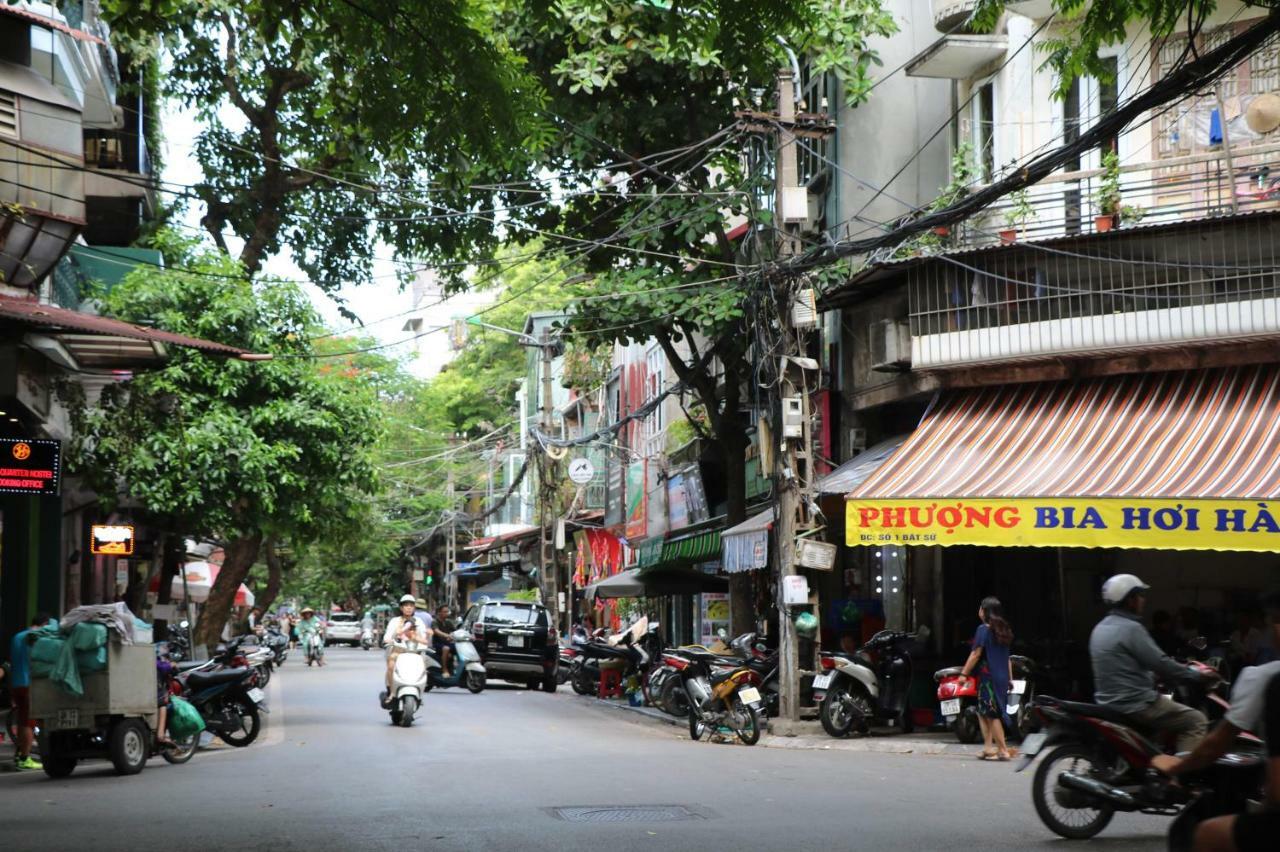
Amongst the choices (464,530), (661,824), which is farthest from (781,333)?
(464,530)

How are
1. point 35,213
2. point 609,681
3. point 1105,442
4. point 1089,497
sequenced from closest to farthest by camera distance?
point 1089,497, point 35,213, point 1105,442, point 609,681

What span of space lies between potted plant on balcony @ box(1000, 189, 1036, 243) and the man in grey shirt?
31.9 feet

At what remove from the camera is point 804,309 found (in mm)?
19484

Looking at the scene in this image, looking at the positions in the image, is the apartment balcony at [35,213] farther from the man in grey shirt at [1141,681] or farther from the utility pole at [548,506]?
the utility pole at [548,506]

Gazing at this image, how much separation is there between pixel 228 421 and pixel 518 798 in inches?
413

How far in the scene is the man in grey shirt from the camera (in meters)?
9.62

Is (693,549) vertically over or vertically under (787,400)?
under

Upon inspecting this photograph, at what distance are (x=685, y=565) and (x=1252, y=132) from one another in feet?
51.0

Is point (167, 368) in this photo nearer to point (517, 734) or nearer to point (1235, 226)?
point (517, 734)

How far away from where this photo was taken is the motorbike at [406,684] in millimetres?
20609

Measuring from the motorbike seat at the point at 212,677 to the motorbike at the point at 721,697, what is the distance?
18.3 ft

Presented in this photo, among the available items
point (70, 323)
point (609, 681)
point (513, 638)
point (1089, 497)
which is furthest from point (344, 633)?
point (1089, 497)

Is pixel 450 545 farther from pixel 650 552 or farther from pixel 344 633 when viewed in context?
pixel 650 552

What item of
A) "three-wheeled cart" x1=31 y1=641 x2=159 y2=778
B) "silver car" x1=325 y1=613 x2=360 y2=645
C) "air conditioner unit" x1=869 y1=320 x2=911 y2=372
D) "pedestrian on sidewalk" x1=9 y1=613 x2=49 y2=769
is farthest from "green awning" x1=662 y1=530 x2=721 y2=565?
"silver car" x1=325 y1=613 x2=360 y2=645
